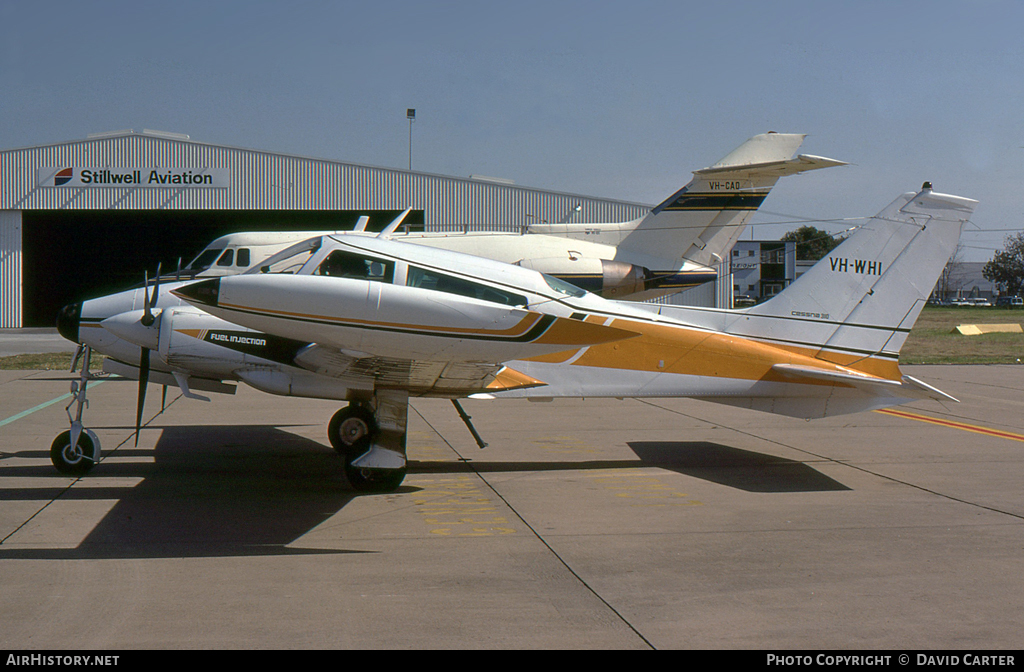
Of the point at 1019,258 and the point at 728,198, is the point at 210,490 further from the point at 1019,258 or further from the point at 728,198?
the point at 1019,258

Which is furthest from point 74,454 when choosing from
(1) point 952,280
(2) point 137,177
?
(1) point 952,280

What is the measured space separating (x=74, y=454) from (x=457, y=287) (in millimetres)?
4554

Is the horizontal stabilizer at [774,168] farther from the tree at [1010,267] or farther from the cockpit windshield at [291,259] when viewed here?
the tree at [1010,267]

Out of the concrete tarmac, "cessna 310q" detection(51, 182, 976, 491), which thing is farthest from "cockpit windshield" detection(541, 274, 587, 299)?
the concrete tarmac

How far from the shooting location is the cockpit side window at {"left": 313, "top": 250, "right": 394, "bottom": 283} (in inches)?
296

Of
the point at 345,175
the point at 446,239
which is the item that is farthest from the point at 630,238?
the point at 345,175

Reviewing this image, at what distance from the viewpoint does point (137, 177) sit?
35188mm

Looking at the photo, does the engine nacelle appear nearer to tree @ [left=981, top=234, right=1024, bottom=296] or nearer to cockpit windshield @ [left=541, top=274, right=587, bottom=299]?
cockpit windshield @ [left=541, top=274, right=587, bottom=299]

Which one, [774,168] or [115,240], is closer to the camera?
[774,168]

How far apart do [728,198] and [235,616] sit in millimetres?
17102

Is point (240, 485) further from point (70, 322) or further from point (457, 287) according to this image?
point (457, 287)

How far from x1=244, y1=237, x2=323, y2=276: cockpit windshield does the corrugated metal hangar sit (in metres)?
26.4

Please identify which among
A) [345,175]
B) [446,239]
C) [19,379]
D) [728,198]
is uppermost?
[345,175]

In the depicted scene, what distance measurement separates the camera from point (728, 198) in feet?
64.3
